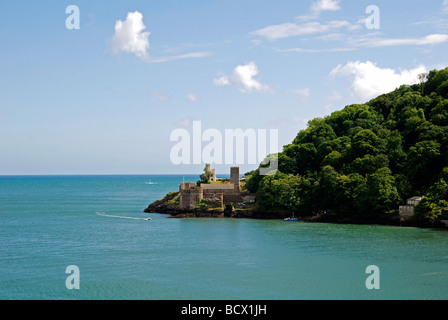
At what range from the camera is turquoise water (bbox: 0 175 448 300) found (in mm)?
33781

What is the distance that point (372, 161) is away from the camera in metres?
73.0

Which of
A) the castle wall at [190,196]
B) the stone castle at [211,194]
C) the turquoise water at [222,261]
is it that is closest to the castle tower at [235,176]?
the stone castle at [211,194]

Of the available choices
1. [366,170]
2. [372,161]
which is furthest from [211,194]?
[372,161]

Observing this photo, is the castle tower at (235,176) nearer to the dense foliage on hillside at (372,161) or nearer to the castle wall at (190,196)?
the dense foliage on hillside at (372,161)

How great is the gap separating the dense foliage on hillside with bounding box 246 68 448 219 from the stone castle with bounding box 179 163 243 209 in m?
4.05

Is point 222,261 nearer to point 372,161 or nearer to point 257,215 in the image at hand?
point 257,215

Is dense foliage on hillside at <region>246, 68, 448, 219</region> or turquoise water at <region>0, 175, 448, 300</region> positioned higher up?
dense foliage on hillside at <region>246, 68, 448, 219</region>

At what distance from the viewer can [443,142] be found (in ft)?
228

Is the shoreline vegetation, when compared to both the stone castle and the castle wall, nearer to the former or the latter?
the castle wall

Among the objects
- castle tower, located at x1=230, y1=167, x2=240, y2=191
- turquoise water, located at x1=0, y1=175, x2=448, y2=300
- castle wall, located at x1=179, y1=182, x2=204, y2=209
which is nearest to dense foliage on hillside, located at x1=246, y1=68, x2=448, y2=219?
castle tower, located at x1=230, y1=167, x2=240, y2=191

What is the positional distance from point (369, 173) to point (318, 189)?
8.41 meters

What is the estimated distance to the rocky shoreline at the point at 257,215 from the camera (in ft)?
209

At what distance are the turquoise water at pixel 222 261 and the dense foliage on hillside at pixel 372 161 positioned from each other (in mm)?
6138
